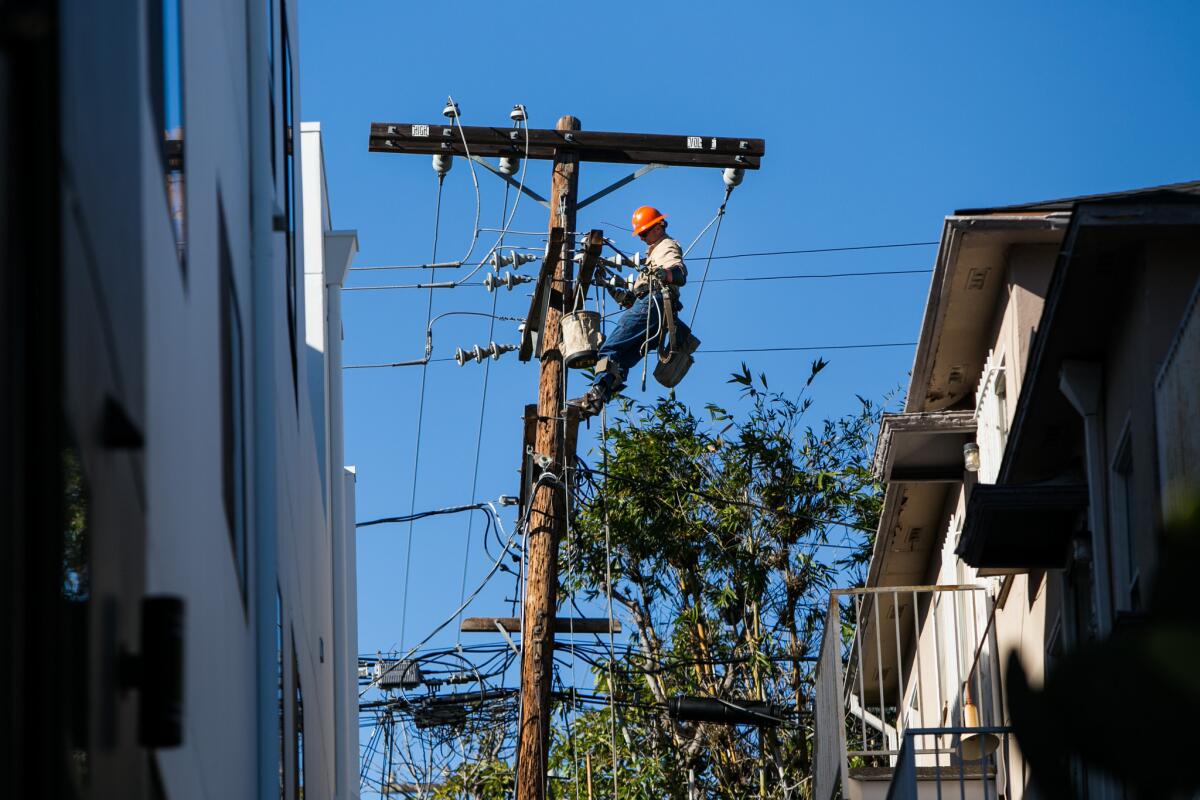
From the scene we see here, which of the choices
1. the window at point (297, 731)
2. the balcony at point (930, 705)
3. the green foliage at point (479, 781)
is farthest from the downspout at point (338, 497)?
the green foliage at point (479, 781)

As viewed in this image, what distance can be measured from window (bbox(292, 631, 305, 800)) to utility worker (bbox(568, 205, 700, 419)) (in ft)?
17.8

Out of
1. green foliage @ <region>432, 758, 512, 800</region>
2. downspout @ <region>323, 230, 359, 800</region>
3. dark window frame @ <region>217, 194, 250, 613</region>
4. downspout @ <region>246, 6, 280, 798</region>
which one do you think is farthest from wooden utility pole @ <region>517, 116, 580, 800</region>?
green foliage @ <region>432, 758, 512, 800</region>

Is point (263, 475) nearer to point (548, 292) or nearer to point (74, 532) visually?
point (74, 532)

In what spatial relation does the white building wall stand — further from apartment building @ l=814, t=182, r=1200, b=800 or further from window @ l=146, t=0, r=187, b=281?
apartment building @ l=814, t=182, r=1200, b=800

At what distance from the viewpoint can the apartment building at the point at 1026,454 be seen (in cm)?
925

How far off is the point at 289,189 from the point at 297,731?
3031 mm

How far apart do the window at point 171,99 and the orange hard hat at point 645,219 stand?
37.7ft

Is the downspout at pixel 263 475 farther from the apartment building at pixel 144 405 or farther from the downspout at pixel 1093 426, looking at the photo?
the downspout at pixel 1093 426

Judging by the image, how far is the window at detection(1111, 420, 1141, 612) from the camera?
32.4 ft

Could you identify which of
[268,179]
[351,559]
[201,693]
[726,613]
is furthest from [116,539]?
[726,613]

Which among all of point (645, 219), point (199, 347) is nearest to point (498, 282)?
point (645, 219)

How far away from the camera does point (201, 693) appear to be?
206 inches

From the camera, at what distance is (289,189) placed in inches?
416

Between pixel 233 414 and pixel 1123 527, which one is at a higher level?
pixel 233 414
